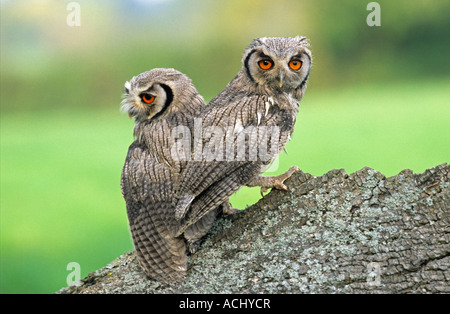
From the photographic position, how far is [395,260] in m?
2.24

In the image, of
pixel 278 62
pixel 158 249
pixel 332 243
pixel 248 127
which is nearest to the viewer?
pixel 332 243

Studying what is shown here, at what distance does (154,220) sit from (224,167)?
0.52 meters

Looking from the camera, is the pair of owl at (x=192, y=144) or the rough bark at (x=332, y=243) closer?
the rough bark at (x=332, y=243)

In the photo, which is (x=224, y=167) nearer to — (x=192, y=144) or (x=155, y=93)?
(x=192, y=144)

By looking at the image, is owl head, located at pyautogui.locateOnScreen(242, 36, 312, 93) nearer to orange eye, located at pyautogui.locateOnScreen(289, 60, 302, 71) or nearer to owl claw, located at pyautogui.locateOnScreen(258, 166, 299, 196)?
orange eye, located at pyautogui.locateOnScreen(289, 60, 302, 71)

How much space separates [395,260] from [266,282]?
0.65m

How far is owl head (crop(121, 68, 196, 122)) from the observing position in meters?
2.96

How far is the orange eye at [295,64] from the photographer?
2.97 meters

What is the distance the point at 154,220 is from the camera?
8.77ft

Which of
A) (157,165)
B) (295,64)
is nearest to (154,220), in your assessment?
(157,165)

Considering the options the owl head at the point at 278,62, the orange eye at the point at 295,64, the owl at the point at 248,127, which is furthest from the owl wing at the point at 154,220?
the orange eye at the point at 295,64

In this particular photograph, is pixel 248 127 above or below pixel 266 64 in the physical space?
below

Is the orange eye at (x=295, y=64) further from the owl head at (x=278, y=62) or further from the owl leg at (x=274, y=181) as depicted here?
the owl leg at (x=274, y=181)
